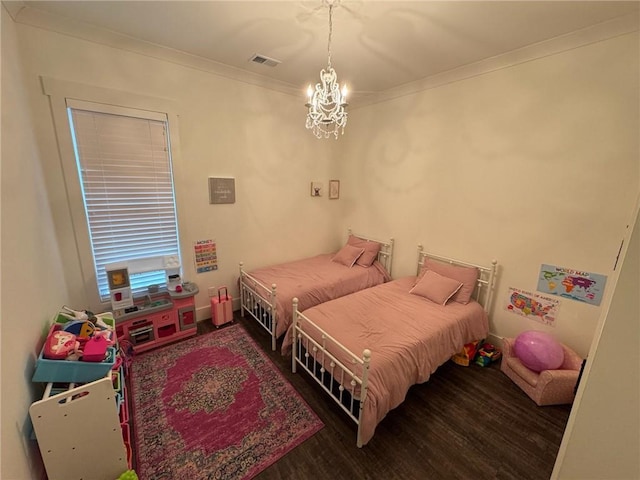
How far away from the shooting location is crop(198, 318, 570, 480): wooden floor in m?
1.58

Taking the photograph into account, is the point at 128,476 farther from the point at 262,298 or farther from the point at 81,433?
the point at 262,298

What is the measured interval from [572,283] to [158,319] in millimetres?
3911

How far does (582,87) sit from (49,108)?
170 inches

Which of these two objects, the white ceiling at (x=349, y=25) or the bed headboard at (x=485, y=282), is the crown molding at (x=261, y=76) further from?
the bed headboard at (x=485, y=282)

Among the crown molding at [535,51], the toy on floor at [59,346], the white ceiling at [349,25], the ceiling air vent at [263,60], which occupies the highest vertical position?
the ceiling air vent at [263,60]

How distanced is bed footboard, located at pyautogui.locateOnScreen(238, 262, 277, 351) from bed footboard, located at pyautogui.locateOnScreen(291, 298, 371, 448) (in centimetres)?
42

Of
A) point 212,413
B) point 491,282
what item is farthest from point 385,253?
point 212,413

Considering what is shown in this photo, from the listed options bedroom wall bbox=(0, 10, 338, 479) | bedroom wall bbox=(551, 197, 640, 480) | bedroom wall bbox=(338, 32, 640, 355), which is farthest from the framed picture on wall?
bedroom wall bbox=(551, 197, 640, 480)

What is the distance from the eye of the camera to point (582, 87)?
2035 mm

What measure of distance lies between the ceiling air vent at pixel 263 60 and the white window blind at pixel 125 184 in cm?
112

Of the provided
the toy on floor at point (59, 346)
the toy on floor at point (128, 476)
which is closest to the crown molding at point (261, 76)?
the toy on floor at point (59, 346)

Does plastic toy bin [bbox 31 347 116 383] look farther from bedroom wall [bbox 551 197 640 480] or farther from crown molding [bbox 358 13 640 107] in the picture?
crown molding [bbox 358 13 640 107]

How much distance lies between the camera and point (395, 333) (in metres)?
2.09

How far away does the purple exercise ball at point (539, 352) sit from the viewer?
2.08 m
